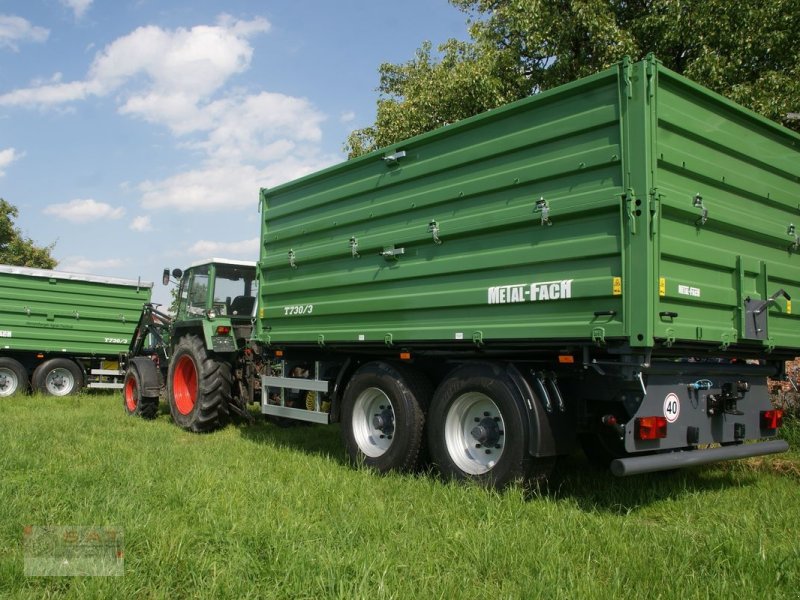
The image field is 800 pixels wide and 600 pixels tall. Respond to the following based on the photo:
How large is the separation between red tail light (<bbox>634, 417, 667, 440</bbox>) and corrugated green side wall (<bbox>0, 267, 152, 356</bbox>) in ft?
42.5

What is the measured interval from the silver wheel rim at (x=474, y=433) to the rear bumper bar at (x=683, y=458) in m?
0.96

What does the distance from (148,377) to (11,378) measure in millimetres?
5273

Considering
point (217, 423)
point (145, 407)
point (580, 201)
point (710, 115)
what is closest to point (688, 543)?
point (580, 201)

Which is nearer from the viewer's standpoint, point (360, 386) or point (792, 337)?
point (792, 337)

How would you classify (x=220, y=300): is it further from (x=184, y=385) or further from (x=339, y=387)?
(x=339, y=387)

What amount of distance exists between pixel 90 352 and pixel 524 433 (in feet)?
40.5

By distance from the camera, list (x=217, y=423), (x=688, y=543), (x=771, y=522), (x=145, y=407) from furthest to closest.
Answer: (x=145, y=407)
(x=217, y=423)
(x=771, y=522)
(x=688, y=543)

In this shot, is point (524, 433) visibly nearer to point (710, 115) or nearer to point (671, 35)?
point (710, 115)

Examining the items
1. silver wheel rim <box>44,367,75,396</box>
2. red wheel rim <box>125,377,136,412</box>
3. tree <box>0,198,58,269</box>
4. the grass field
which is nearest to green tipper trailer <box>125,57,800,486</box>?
the grass field

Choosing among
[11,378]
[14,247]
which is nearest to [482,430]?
[11,378]

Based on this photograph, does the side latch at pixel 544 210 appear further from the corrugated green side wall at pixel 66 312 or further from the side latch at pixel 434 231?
the corrugated green side wall at pixel 66 312

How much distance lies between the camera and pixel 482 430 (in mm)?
5168

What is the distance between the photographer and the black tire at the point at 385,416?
5773mm

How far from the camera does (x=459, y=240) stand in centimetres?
555
